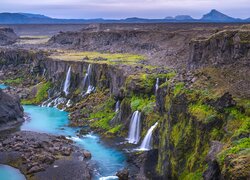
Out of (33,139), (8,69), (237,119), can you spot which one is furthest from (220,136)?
(8,69)

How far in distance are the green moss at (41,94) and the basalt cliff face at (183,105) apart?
0.23 m

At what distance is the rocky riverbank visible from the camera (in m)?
47.1

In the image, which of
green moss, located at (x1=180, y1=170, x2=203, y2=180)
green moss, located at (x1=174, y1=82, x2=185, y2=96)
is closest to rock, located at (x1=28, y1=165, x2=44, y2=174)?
green moss, located at (x1=180, y1=170, x2=203, y2=180)

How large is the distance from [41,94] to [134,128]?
38.1 metres

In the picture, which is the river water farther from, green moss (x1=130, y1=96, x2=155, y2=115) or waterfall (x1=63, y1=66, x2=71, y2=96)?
green moss (x1=130, y1=96, x2=155, y2=115)

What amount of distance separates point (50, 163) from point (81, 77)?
43118 millimetres

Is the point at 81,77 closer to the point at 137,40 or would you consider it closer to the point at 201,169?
the point at 137,40

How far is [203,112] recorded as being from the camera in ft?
129

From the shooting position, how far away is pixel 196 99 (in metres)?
41.8

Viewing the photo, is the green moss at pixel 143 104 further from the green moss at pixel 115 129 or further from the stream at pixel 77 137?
the stream at pixel 77 137

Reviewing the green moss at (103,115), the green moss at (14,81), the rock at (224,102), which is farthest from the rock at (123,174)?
the green moss at (14,81)

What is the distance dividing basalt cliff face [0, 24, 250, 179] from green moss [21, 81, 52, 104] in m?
0.23

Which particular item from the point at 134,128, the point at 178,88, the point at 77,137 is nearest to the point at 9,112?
the point at 77,137

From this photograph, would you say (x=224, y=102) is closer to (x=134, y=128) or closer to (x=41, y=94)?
(x=134, y=128)
